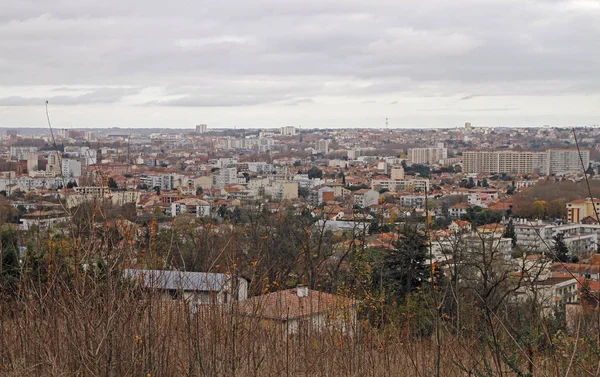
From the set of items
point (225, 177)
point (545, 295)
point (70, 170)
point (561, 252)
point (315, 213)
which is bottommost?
point (225, 177)

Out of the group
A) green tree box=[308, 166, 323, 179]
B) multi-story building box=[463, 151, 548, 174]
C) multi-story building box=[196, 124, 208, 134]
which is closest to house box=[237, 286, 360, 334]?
green tree box=[308, 166, 323, 179]

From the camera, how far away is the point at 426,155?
76125mm

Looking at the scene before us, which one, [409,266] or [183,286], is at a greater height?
[183,286]

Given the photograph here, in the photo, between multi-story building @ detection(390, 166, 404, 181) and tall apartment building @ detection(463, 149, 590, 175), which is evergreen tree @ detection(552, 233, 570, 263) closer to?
multi-story building @ detection(390, 166, 404, 181)

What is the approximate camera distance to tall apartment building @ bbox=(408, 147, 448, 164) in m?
75.2

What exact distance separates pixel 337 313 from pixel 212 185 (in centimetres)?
4683

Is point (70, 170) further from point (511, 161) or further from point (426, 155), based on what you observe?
point (426, 155)

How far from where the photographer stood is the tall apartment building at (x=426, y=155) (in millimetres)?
75250

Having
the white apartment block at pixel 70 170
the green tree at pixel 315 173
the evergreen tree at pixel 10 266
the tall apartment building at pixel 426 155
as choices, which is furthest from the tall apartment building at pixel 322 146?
the evergreen tree at pixel 10 266

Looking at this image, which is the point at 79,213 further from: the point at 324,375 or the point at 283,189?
the point at 283,189

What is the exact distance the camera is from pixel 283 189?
135 ft

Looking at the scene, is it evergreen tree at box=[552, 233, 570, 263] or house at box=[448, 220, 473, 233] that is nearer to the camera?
evergreen tree at box=[552, 233, 570, 263]

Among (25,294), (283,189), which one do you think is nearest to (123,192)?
(25,294)

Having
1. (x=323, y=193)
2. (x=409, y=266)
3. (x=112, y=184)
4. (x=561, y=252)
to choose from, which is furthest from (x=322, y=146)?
(x=112, y=184)
